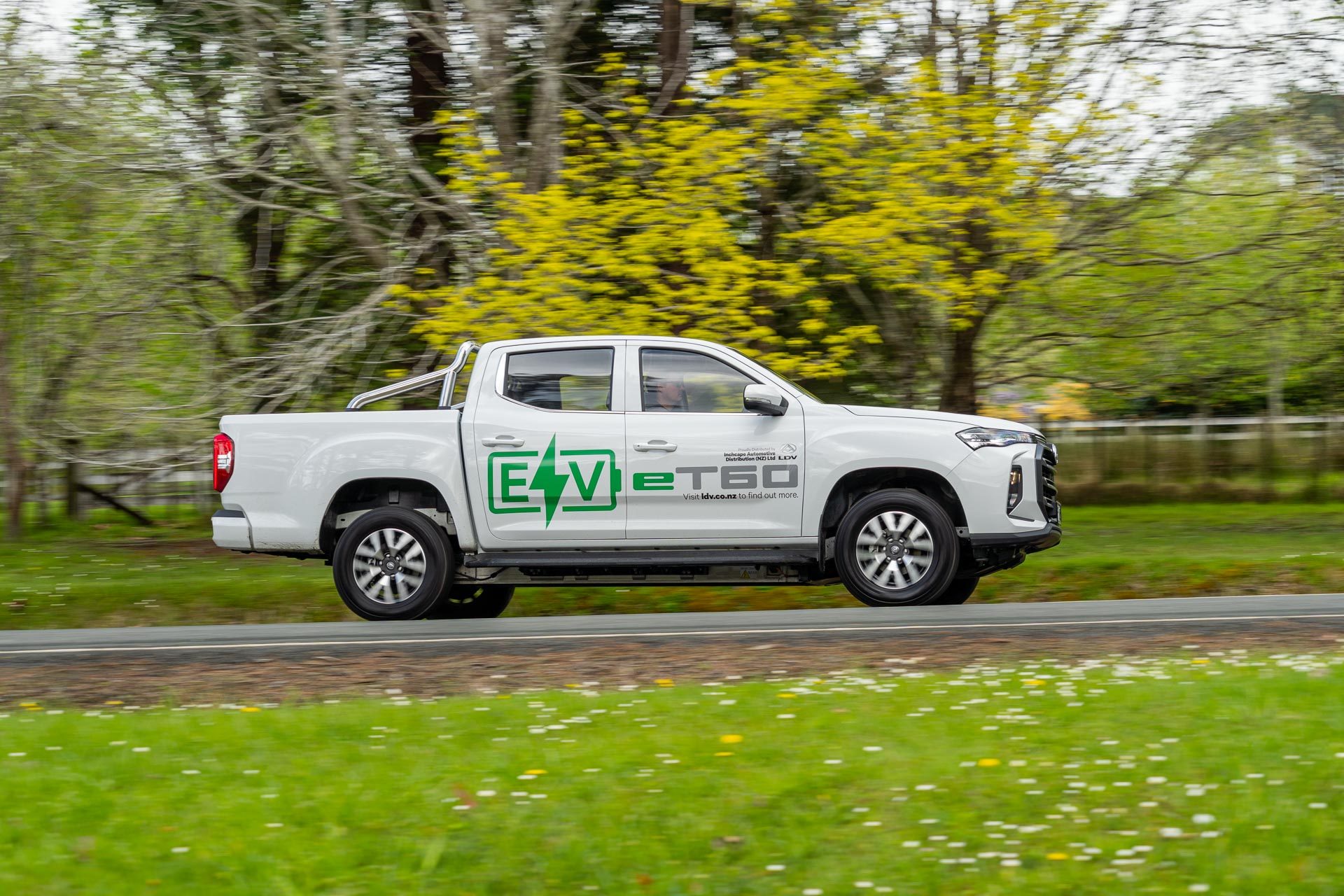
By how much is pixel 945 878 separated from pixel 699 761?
1.39m

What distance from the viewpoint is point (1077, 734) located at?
6.13m

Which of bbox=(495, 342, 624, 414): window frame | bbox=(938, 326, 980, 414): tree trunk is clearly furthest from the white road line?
bbox=(938, 326, 980, 414): tree trunk

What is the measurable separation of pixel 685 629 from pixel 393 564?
7.55ft

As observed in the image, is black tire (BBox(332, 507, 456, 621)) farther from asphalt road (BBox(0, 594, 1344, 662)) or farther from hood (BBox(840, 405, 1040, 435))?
hood (BBox(840, 405, 1040, 435))

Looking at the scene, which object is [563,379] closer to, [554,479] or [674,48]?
[554,479]

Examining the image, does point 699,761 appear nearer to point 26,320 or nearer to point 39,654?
point 39,654

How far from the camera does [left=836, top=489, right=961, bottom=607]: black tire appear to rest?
1068 cm

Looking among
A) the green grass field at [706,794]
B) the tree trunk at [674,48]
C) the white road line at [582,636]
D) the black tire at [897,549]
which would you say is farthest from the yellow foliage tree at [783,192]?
the green grass field at [706,794]

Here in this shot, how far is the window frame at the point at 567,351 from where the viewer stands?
11.0 meters

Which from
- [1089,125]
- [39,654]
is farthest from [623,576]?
[1089,125]

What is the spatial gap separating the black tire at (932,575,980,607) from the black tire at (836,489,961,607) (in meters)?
0.68

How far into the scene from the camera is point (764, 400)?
35.0 feet

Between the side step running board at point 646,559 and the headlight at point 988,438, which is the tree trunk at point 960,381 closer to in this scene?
the headlight at point 988,438

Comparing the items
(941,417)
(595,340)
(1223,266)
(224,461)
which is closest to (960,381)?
(1223,266)
